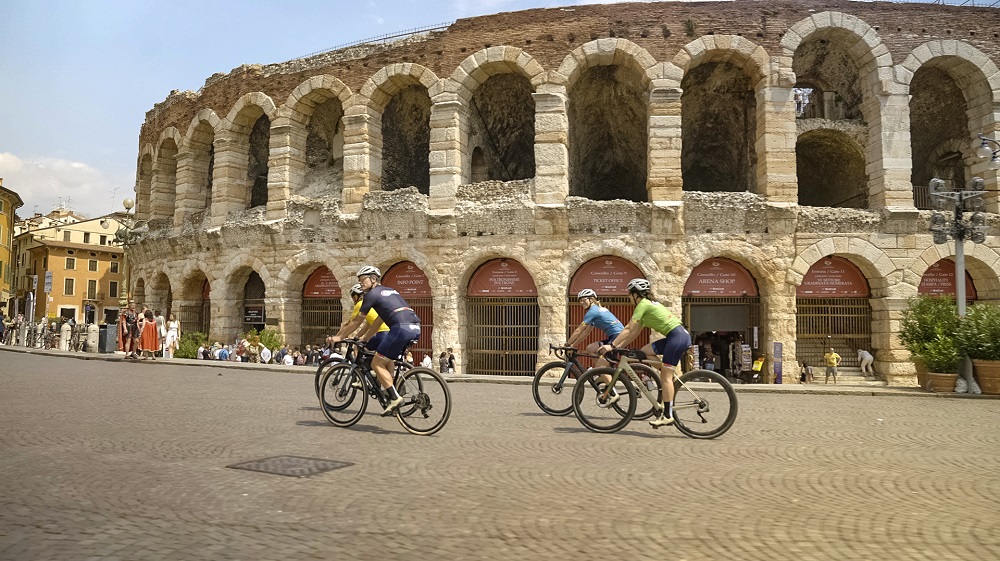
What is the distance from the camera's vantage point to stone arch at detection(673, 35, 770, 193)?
17609 millimetres

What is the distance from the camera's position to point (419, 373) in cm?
702

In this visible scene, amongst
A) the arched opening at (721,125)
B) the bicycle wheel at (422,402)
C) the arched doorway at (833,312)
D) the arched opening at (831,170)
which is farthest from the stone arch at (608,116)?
the bicycle wheel at (422,402)

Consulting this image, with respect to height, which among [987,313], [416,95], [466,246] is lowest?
[987,313]

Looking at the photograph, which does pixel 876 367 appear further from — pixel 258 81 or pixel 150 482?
pixel 258 81

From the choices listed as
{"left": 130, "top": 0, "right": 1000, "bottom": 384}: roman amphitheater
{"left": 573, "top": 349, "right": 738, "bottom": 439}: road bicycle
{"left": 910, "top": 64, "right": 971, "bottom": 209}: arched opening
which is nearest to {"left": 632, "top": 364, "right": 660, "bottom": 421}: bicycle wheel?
{"left": 573, "top": 349, "right": 738, "bottom": 439}: road bicycle

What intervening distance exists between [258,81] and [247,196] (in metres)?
4.02

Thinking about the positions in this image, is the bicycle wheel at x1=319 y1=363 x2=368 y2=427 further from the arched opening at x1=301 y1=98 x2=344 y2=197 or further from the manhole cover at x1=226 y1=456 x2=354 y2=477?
the arched opening at x1=301 y1=98 x2=344 y2=197

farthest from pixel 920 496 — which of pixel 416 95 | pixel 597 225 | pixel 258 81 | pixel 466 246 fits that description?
pixel 258 81

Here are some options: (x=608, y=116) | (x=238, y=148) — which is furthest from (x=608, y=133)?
(x=238, y=148)

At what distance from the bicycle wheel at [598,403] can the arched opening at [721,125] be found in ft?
44.6

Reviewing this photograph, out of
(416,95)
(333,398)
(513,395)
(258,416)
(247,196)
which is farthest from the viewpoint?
(247,196)

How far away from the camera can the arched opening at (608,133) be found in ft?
65.8

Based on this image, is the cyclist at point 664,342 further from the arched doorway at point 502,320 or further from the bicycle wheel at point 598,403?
the arched doorway at point 502,320

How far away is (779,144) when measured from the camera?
17516mm
